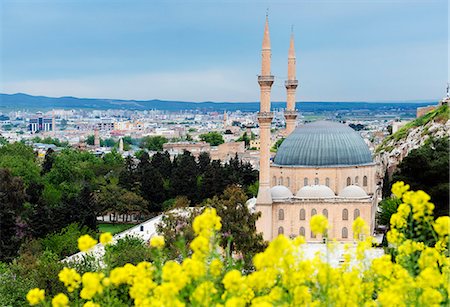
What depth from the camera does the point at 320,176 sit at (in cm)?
3055

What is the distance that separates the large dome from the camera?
30891mm

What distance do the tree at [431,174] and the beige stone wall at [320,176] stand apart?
5.38 m

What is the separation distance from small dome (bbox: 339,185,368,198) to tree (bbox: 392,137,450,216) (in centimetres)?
389

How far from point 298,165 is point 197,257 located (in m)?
24.4

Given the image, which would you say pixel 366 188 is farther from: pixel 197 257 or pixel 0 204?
pixel 197 257

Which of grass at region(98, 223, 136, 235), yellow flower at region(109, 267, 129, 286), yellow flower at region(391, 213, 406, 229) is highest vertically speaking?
yellow flower at region(391, 213, 406, 229)

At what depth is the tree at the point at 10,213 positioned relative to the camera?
26094 millimetres

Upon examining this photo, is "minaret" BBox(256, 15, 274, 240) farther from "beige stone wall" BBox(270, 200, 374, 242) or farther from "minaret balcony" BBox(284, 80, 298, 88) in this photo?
"minaret balcony" BBox(284, 80, 298, 88)

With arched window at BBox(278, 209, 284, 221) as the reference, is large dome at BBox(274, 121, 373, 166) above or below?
above

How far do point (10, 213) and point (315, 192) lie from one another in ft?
40.6

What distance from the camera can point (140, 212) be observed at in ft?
129

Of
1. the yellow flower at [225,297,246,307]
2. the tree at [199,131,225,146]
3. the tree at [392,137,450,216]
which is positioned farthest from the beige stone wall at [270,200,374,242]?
the tree at [199,131,225,146]

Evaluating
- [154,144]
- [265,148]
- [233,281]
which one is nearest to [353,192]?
[265,148]

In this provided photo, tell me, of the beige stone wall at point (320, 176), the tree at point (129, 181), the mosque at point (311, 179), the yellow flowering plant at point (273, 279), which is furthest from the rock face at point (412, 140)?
the yellow flowering plant at point (273, 279)
